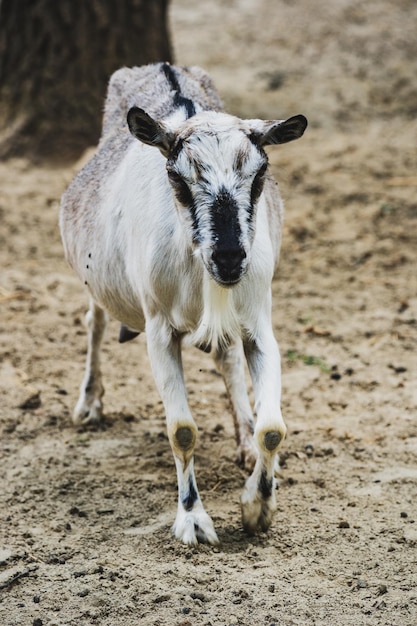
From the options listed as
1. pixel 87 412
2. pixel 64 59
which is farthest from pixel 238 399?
pixel 64 59

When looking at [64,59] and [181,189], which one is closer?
[181,189]

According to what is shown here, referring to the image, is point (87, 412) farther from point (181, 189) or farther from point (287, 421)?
point (181, 189)

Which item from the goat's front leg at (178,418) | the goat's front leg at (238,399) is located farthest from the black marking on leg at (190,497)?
the goat's front leg at (238,399)

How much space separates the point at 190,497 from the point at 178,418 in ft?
1.30

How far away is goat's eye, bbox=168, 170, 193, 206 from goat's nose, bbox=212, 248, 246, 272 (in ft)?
1.03

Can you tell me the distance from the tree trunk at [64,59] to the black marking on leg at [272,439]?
589 centimetres

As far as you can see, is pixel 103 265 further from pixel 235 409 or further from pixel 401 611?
pixel 401 611

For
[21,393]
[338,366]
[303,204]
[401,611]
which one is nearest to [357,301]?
[338,366]

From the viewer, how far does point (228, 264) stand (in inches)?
160

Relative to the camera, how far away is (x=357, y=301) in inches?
297

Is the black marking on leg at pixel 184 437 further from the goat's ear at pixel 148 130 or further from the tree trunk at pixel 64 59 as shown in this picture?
the tree trunk at pixel 64 59

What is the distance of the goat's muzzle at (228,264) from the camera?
4059 millimetres

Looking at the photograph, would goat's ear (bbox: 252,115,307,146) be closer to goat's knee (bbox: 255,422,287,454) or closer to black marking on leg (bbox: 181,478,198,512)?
goat's knee (bbox: 255,422,287,454)

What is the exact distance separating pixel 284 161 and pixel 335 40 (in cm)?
330
